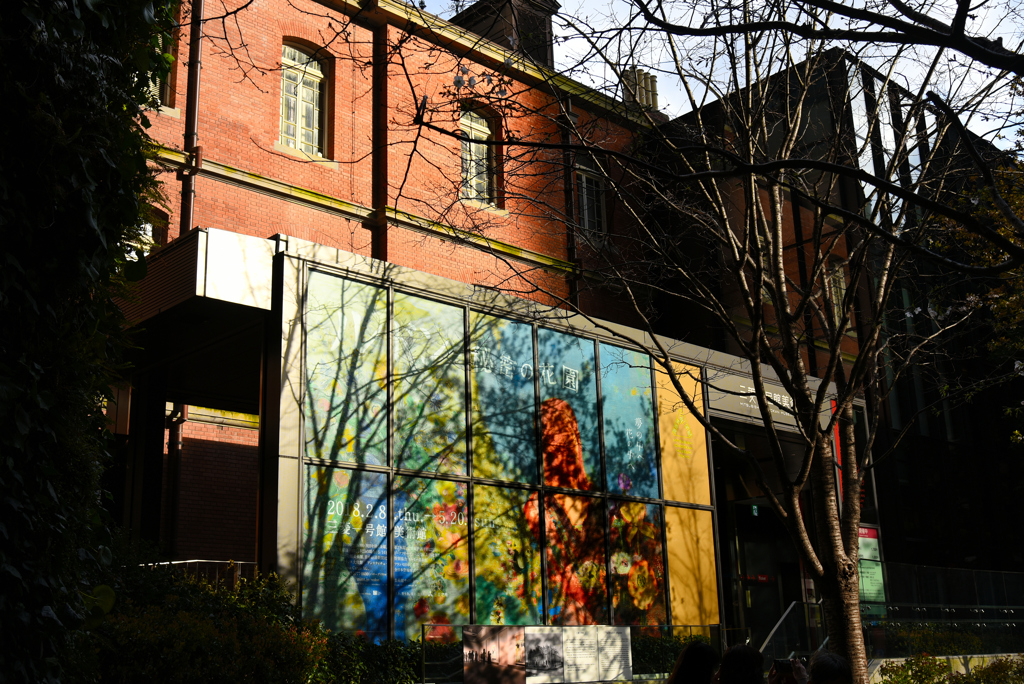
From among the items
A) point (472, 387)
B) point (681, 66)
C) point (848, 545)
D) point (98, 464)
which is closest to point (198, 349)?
point (472, 387)

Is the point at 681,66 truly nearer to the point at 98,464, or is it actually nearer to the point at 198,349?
the point at 198,349

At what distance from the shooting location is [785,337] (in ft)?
41.4

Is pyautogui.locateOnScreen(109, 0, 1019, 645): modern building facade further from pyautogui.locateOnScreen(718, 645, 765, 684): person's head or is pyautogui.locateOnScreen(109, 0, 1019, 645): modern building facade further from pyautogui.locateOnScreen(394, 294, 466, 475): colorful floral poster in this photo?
pyautogui.locateOnScreen(718, 645, 765, 684): person's head

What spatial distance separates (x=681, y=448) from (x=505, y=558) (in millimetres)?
5205

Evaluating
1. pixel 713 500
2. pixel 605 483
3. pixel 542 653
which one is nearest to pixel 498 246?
pixel 605 483

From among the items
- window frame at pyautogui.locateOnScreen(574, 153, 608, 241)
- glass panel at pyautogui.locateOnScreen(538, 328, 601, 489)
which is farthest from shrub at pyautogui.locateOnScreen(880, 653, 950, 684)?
window frame at pyautogui.locateOnScreen(574, 153, 608, 241)

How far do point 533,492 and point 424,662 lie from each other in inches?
172

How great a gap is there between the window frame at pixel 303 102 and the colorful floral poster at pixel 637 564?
9.99 meters

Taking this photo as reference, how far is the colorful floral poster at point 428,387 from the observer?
1429 cm

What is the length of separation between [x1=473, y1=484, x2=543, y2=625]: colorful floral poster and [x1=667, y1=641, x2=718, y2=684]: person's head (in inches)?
379

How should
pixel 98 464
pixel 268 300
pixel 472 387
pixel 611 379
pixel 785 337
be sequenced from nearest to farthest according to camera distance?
pixel 98 464, pixel 785 337, pixel 268 300, pixel 472 387, pixel 611 379

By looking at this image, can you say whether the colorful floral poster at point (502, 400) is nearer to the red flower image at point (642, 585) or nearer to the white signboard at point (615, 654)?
the red flower image at point (642, 585)

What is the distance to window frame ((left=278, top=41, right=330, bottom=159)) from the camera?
66.0 ft

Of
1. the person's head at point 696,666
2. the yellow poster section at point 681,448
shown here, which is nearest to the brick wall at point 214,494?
the yellow poster section at point 681,448
